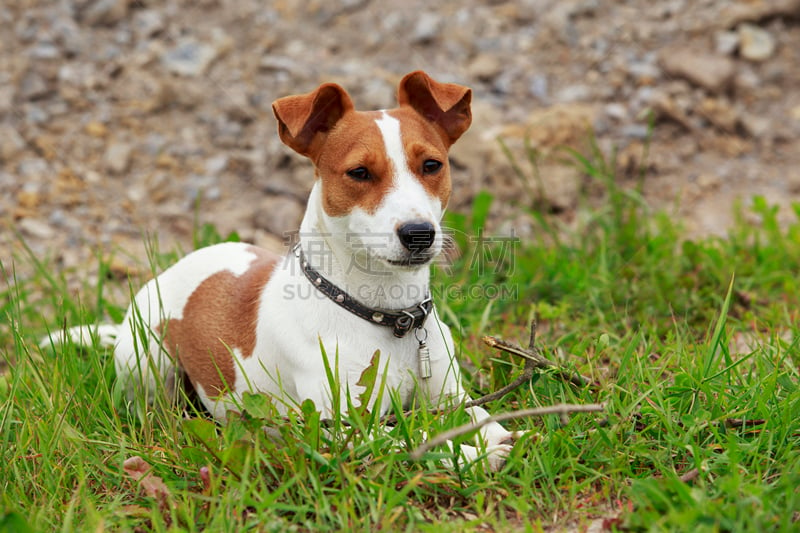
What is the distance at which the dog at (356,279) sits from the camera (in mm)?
2871

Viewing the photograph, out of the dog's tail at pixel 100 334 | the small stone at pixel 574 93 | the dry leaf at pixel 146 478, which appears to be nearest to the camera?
the dry leaf at pixel 146 478

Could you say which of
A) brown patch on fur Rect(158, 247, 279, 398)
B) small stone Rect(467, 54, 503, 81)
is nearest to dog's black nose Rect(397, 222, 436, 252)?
brown patch on fur Rect(158, 247, 279, 398)

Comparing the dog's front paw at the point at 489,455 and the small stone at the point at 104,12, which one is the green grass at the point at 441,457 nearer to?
the dog's front paw at the point at 489,455

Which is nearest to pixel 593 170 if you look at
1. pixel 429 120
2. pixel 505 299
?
pixel 505 299

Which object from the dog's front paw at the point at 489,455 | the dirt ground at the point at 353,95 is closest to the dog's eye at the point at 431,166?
the dog's front paw at the point at 489,455

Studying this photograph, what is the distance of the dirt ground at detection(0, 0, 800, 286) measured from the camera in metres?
5.96

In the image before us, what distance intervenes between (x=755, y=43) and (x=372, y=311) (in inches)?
213

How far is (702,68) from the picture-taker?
6.54 m

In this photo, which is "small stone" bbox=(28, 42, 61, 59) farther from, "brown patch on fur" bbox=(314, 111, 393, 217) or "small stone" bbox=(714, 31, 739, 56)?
"small stone" bbox=(714, 31, 739, 56)

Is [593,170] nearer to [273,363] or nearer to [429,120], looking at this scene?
[429,120]

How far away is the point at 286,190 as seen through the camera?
19.8ft

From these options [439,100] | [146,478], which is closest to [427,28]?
[439,100]

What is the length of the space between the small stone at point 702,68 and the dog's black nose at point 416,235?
4715 millimetres

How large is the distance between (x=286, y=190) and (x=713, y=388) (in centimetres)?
382
